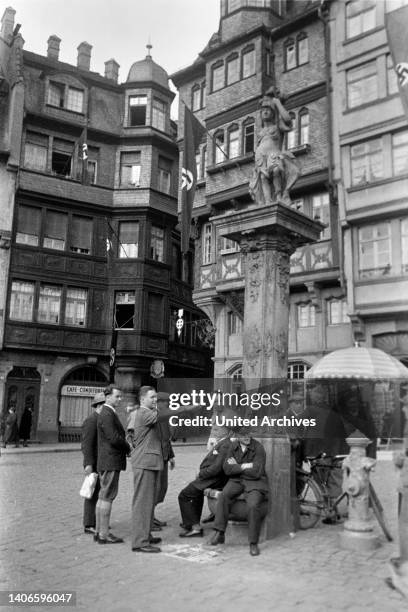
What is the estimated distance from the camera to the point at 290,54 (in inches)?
992

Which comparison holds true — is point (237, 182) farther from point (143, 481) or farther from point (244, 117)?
point (143, 481)

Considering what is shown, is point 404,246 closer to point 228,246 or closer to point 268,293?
point 228,246

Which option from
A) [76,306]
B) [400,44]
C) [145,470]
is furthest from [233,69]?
[145,470]

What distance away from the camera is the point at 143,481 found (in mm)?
7473

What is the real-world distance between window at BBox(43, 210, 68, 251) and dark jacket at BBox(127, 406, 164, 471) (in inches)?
A: 925

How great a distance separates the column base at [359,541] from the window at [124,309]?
78.0 ft

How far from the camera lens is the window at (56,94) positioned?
102 ft

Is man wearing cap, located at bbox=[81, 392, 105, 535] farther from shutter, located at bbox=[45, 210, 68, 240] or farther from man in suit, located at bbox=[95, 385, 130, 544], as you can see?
shutter, located at bbox=[45, 210, 68, 240]

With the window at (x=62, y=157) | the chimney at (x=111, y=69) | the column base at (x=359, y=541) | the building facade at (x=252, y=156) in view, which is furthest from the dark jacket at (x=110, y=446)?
the chimney at (x=111, y=69)

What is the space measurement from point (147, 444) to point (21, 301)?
74.0 feet

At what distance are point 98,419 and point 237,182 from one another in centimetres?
1870

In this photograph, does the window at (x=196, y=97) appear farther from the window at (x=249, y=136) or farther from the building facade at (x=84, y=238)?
the window at (x=249, y=136)

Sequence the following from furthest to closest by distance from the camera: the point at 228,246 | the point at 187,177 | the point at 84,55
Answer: the point at 84,55
the point at 228,246
the point at 187,177

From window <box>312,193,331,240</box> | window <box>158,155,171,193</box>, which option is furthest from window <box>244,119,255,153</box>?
window <box>158,155,171,193</box>
